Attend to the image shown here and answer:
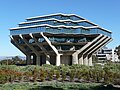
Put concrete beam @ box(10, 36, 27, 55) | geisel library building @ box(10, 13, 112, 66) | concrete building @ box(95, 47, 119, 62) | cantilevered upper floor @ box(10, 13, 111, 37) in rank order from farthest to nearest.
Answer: concrete building @ box(95, 47, 119, 62) < concrete beam @ box(10, 36, 27, 55) < geisel library building @ box(10, 13, 112, 66) < cantilevered upper floor @ box(10, 13, 111, 37)

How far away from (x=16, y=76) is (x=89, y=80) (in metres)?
8.13

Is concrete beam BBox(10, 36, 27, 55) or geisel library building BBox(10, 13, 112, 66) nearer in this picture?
geisel library building BBox(10, 13, 112, 66)

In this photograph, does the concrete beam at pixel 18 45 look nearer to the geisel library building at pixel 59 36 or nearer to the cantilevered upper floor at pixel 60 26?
the geisel library building at pixel 59 36

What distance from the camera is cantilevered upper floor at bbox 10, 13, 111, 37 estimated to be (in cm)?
6862

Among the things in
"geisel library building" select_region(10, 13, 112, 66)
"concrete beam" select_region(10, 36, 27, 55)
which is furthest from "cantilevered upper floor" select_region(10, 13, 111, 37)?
"concrete beam" select_region(10, 36, 27, 55)

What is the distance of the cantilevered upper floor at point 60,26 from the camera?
6862cm

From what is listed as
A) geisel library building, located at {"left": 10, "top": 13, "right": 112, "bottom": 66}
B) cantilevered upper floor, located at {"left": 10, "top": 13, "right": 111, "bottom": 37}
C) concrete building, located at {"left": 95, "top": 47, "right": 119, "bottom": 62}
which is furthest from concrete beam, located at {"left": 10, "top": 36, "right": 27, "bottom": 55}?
concrete building, located at {"left": 95, "top": 47, "right": 119, "bottom": 62}

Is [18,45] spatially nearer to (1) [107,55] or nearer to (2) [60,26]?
(2) [60,26]

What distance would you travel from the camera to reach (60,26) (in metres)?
69.0

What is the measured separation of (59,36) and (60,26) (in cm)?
354

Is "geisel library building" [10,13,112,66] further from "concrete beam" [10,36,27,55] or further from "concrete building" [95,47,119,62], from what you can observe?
"concrete building" [95,47,119,62]

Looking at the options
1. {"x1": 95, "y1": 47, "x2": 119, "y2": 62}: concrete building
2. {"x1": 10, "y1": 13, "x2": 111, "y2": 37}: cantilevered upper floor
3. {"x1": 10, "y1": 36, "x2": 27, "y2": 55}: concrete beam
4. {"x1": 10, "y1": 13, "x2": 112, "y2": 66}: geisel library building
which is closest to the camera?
{"x1": 10, "y1": 13, "x2": 111, "y2": 37}: cantilevered upper floor

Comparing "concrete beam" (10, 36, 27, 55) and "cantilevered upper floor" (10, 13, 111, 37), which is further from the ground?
"cantilevered upper floor" (10, 13, 111, 37)

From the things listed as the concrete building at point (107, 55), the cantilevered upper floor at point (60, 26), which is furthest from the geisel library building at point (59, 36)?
the concrete building at point (107, 55)
